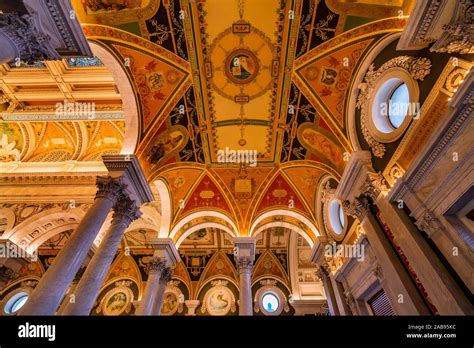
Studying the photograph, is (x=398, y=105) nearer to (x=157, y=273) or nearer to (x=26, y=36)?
(x=26, y=36)

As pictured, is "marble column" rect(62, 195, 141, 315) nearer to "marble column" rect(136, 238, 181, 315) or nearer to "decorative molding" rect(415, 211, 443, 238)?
"marble column" rect(136, 238, 181, 315)

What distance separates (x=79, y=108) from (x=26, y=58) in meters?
8.34

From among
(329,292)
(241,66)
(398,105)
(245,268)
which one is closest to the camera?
(398,105)

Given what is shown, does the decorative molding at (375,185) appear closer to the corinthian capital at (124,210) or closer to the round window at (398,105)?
the round window at (398,105)

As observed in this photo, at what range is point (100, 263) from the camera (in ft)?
19.6

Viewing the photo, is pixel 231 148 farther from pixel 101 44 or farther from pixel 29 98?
pixel 29 98

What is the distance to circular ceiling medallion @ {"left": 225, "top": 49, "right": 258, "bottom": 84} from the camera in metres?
7.71

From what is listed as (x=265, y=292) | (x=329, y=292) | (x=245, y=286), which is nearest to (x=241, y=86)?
(x=245, y=286)

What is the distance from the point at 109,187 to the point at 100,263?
1.90 m

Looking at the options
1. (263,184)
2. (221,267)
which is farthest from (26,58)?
(221,267)

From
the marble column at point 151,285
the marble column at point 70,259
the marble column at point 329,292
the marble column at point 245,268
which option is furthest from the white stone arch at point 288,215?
the marble column at point 70,259

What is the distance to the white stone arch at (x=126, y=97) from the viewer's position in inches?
279

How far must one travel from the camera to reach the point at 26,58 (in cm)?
406

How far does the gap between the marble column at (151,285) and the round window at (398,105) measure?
29.7ft
